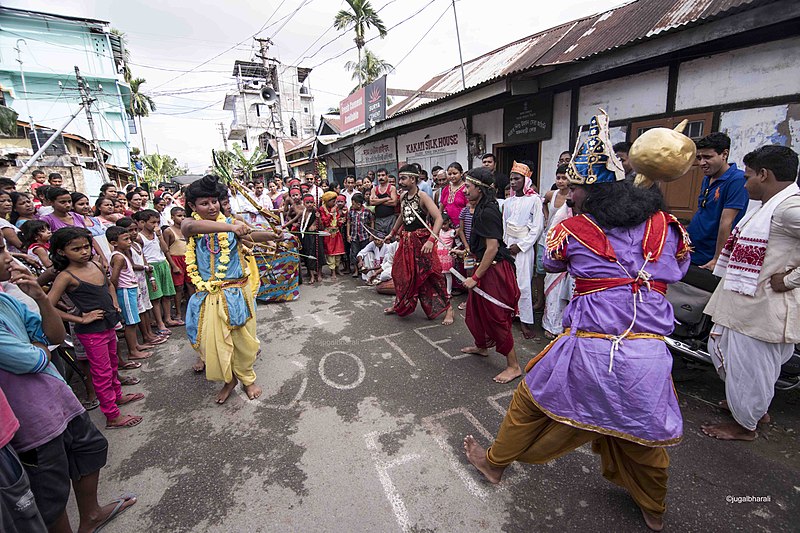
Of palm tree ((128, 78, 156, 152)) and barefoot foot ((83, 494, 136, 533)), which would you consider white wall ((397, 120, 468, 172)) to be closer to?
barefoot foot ((83, 494, 136, 533))

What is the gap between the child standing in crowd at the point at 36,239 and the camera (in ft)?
11.7

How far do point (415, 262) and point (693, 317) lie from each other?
9.55 feet

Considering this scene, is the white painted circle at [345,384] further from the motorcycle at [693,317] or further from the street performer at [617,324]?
the motorcycle at [693,317]

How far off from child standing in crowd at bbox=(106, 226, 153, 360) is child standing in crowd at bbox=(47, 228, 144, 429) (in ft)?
2.41

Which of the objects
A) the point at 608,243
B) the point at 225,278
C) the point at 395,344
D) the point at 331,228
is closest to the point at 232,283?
the point at 225,278

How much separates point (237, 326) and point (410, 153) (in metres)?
9.05

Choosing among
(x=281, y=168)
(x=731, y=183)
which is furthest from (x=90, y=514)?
(x=281, y=168)

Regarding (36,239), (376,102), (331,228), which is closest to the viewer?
(36,239)

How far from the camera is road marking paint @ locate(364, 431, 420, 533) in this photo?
2.05m

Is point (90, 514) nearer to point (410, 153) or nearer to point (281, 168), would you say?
point (410, 153)

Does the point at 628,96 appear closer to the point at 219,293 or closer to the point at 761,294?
the point at 761,294

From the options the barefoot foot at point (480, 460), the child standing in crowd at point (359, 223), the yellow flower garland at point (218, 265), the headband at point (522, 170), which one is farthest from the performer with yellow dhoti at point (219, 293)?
the child standing in crowd at point (359, 223)

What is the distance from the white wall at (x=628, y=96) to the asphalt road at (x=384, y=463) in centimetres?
373

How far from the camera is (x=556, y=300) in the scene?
4246mm
